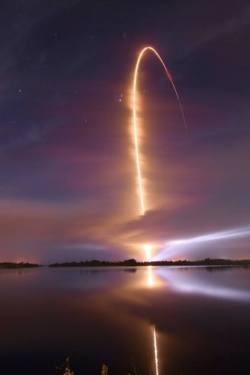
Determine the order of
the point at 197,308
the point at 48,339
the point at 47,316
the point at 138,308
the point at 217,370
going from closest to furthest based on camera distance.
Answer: the point at 217,370, the point at 48,339, the point at 47,316, the point at 197,308, the point at 138,308

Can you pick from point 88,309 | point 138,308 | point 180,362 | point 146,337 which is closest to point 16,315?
point 88,309

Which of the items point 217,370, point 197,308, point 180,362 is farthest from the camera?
point 197,308

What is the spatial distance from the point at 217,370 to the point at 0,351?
17158 mm

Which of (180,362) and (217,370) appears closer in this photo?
(217,370)

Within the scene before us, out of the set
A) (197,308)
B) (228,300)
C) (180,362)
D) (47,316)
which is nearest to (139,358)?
(180,362)

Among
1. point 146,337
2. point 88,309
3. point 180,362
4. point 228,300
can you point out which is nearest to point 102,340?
point 146,337

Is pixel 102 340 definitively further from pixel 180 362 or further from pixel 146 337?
pixel 180 362

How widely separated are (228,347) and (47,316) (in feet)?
92.7

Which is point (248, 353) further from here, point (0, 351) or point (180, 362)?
point (0, 351)

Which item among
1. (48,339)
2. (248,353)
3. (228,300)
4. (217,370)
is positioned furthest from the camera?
(228,300)

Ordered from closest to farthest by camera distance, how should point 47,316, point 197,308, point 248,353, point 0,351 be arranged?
point 248,353
point 0,351
point 47,316
point 197,308

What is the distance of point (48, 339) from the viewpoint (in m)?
38.4

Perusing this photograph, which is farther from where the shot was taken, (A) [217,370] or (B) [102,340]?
(B) [102,340]

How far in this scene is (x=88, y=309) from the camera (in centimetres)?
6241
